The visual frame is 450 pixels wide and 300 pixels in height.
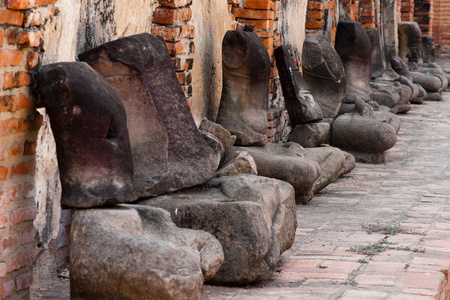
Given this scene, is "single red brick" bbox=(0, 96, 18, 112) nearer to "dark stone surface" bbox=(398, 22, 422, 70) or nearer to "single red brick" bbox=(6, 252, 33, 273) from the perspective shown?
"single red brick" bbox=(6, 252, 33, 273)

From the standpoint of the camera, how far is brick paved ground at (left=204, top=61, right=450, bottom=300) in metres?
3.35

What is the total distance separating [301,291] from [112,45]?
4.71 ft

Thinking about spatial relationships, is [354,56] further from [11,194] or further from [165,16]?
[11,194]

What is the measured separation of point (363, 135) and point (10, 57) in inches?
191

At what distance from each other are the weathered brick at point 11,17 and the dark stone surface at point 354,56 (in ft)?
19.7

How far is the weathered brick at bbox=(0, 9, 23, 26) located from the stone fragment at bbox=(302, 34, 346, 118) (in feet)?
15.5

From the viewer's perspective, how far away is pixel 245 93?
5305mm

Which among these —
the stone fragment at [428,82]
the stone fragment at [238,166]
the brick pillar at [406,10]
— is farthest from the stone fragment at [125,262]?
the brick pillar at [406,10]

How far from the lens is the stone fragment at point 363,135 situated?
7.06m

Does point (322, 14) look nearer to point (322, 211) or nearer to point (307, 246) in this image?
point (322, 211)

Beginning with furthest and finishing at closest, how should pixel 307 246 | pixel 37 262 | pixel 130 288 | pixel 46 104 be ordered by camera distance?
1. pixel 307 246
2. pixel 37 262
3. pixel 46 104
4. pixel 130 288

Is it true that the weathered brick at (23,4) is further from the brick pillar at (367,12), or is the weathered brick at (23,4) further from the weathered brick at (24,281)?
the brick pillar at (367,12)

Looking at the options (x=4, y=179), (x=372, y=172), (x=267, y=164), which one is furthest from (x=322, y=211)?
(x=4, y=179)

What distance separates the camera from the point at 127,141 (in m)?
2.93
